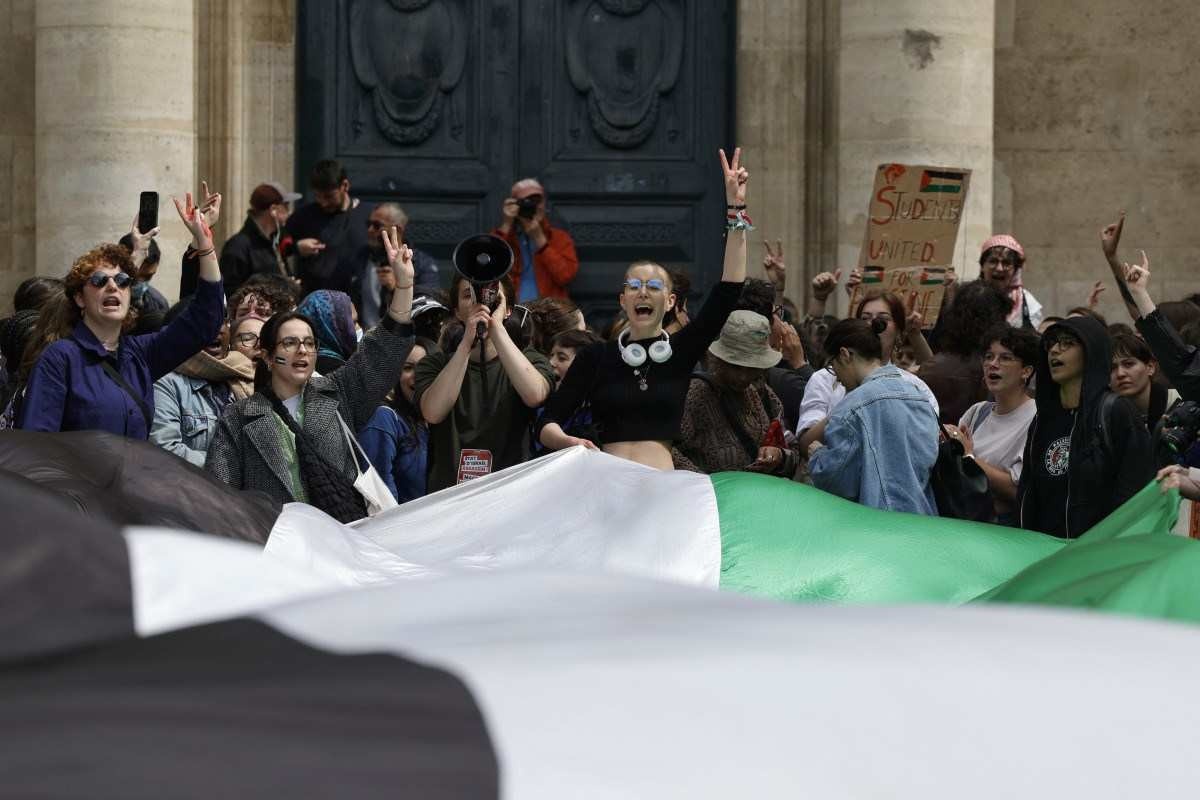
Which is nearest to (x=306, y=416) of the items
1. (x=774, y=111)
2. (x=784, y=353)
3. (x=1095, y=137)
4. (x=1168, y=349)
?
(x=1168, y=349)

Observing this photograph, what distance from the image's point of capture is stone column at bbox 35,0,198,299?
12.7m

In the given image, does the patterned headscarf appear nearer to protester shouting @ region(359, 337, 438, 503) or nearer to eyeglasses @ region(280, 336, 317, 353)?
protester shouting @ region(359, 337, 438, 503)

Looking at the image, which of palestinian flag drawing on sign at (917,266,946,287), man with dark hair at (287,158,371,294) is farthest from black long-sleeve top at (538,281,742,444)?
man with dark hair at (287,158,371,294)

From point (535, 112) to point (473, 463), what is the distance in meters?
6.57

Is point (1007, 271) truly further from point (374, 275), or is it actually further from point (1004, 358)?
point (374, 275)

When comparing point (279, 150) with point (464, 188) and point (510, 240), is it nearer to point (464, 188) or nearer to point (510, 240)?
point (464, 188)

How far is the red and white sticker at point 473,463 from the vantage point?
830 cm

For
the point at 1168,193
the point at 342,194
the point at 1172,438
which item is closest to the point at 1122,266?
the point at 1172,438

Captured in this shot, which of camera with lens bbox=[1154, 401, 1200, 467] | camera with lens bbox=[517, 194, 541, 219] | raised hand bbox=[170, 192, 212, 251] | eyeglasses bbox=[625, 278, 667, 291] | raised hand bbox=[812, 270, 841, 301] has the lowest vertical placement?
camera with lens bbox=[1154, 401, 1200, 467]

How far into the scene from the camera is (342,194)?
1186 centimetres

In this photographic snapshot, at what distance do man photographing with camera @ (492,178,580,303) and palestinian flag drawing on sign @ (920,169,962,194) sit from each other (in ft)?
7.19

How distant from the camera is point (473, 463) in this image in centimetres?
833

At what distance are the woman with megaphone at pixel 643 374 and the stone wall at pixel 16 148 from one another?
697 cm

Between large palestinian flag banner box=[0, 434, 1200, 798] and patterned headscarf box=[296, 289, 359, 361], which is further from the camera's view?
patterned headscarf box=[296, 289, 359, 361]
